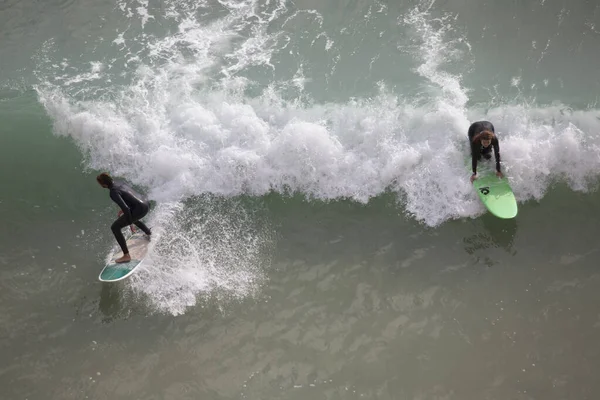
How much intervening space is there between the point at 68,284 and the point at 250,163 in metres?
3.69

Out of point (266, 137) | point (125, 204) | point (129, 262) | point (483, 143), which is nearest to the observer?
point (125, 204)

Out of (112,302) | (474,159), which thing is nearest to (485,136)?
(474,159)

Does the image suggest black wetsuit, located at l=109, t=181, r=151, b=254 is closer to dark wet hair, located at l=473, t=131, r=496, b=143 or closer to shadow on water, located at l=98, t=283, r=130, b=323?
shadow on water, located at l=98, t=283, r=130, b=323

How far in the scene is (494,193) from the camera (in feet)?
27.6

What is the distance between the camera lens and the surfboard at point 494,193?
26.7 ft

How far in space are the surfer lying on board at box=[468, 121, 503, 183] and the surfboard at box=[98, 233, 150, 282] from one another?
5647mm

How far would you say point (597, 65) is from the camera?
10.5 metres

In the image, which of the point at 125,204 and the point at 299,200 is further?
the point at 299,200

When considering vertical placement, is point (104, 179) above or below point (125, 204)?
above

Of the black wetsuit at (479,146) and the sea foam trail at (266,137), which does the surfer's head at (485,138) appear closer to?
the black wetsuit at (479,146)

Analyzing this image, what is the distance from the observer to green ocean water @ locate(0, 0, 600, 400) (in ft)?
22.6

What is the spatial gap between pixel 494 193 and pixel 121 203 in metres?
6.00

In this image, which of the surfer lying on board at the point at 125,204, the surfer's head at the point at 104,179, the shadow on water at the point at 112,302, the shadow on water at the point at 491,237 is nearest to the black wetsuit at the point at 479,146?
the shadow on water at the point at 491,237

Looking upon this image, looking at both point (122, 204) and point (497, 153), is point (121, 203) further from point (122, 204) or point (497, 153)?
point (497, 153)
